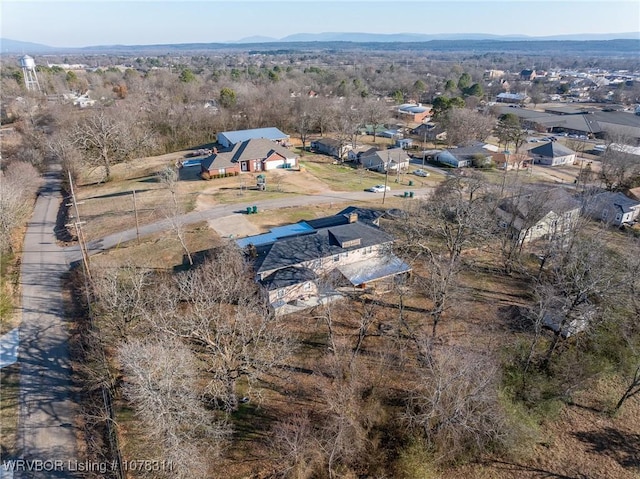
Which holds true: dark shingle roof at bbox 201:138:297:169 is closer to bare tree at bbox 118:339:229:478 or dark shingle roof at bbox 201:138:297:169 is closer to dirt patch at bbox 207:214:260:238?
dirt patch at bbox 207:214:260:238

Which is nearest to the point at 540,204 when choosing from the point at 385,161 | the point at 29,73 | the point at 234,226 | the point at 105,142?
the point at 234,226

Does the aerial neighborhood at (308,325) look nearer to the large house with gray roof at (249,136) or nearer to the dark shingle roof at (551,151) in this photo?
the large house with gray roof at (249,136)

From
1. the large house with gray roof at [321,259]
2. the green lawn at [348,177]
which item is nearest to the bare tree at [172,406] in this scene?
the large house with gray roof at [321,259]

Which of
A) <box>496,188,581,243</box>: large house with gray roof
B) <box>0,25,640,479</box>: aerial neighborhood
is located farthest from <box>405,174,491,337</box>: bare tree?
<box>496,188,581,243</box>: large house with gray roof

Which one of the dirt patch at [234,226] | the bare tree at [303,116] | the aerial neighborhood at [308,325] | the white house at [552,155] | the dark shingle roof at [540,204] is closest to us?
the aerial neighborhood at [308,325]

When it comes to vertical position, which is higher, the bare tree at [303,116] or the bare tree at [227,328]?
the bare tree at [303,116]

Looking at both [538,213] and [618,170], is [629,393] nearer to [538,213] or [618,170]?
[538,213]

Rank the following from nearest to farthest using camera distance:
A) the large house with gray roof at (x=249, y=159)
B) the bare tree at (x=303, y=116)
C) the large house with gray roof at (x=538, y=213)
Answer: the large house with gray roof at (x=538, y=213) → the large house with gray roof at (x=249, y=159) → the bare tree at (x=303, y=116)
